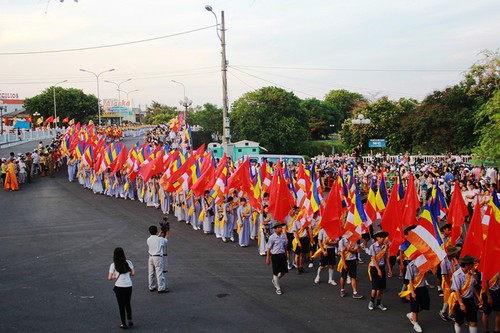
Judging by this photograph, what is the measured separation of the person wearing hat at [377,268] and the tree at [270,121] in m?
35.3

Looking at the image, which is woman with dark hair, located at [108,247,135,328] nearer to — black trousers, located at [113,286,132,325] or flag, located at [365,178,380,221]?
black trousers, located at [113,286,132,325]

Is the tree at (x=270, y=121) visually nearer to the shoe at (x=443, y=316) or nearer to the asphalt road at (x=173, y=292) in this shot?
the asphalt road at (x=173, y=292)

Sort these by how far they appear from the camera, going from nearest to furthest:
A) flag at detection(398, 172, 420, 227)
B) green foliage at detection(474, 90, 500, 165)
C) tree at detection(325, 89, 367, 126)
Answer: flag at detection(398, 172, 420, 227)
green foliage at detection(474, 90, 500, 165)
tree at detection(325, 89, 367, 126)

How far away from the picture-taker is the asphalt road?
8.38m

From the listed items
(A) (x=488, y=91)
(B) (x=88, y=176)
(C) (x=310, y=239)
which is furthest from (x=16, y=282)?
(A) (x=488, y=91)

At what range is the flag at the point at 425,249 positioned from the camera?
8234 mm

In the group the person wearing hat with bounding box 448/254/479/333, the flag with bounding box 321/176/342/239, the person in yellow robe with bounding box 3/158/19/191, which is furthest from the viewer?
the person in yellow robe with bounding box 3/158/19/191

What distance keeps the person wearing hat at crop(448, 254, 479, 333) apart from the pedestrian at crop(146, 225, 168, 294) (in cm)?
542

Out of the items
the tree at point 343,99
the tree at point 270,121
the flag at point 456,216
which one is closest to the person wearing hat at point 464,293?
the flag at point 456,216

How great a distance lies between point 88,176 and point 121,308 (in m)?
16.8

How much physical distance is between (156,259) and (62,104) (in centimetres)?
6357

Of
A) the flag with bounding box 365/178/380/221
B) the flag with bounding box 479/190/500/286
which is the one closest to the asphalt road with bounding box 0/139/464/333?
the flag with bounding box 479/190/500/286

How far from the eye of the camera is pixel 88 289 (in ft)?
33.5

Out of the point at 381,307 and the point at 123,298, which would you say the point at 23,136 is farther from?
the point at 381,307
